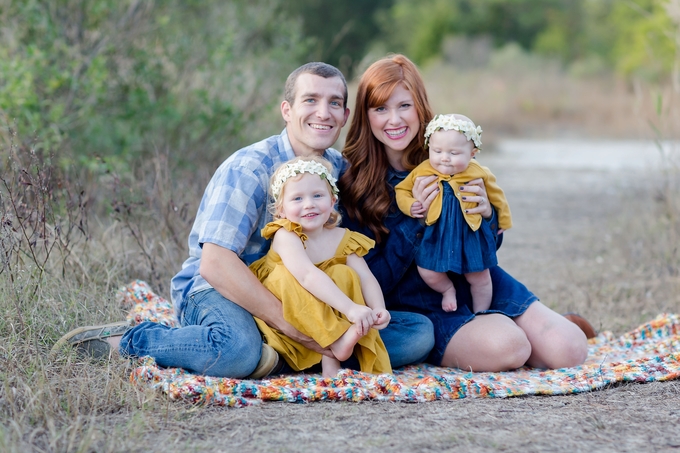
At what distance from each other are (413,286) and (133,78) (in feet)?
14.5

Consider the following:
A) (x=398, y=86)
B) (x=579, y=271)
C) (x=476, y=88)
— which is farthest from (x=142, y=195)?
(x=476, y=88)

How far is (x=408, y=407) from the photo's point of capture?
2834mm

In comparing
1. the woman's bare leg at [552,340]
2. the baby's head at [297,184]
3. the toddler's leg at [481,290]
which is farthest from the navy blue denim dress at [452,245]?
the baby's head at [297,184]

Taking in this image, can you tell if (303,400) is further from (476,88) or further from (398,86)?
(476,88)

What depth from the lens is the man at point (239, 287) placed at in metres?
3.06

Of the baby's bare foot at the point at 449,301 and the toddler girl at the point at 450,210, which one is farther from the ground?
the toddler girl at the point at 450,210

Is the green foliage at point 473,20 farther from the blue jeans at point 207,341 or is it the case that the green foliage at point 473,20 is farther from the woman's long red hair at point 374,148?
the blue jeans at point 207,341

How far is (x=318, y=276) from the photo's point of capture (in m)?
3.04

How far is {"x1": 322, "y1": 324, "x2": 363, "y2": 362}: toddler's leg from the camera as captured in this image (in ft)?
9.85

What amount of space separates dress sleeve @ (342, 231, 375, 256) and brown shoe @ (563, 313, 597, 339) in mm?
1233

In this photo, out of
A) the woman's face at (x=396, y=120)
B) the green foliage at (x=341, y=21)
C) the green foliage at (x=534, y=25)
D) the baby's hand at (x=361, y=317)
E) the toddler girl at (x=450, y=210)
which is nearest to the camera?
the baby's hand at (x=361, y=317)

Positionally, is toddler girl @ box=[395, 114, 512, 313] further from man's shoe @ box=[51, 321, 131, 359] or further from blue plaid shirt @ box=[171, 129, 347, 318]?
man's shoe @ box=[51, 321, 131, 359]

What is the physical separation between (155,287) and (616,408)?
245 cm

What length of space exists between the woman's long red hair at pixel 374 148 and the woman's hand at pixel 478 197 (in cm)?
30
